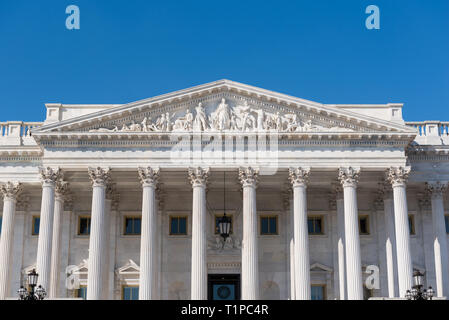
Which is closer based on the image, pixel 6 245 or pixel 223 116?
pixel 223 116

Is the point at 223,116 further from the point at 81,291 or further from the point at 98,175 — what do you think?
the point at 81,291

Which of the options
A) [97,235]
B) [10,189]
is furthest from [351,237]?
[10,189]

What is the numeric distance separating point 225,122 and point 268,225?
9.64m

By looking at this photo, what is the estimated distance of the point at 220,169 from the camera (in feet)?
152

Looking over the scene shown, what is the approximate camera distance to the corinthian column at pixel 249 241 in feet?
144

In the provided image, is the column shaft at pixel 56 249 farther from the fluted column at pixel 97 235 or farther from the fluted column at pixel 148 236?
the fluted column at pixel 148 236

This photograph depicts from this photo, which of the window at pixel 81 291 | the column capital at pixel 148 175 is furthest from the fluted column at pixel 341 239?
the window at pixel 81 291

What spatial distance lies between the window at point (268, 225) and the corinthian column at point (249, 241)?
6.71 metres

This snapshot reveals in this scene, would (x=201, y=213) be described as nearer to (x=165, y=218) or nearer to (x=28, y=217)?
(x=165, y=218)

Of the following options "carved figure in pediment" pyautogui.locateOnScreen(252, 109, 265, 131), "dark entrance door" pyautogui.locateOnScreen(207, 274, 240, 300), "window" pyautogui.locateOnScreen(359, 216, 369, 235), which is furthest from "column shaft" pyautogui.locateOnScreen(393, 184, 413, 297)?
"dark entrance door" pyautogui.locateOnScreen(207, 274, 240, 300)

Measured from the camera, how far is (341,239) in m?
48.0

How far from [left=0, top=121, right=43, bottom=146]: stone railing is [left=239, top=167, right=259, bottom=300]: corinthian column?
1609cm
